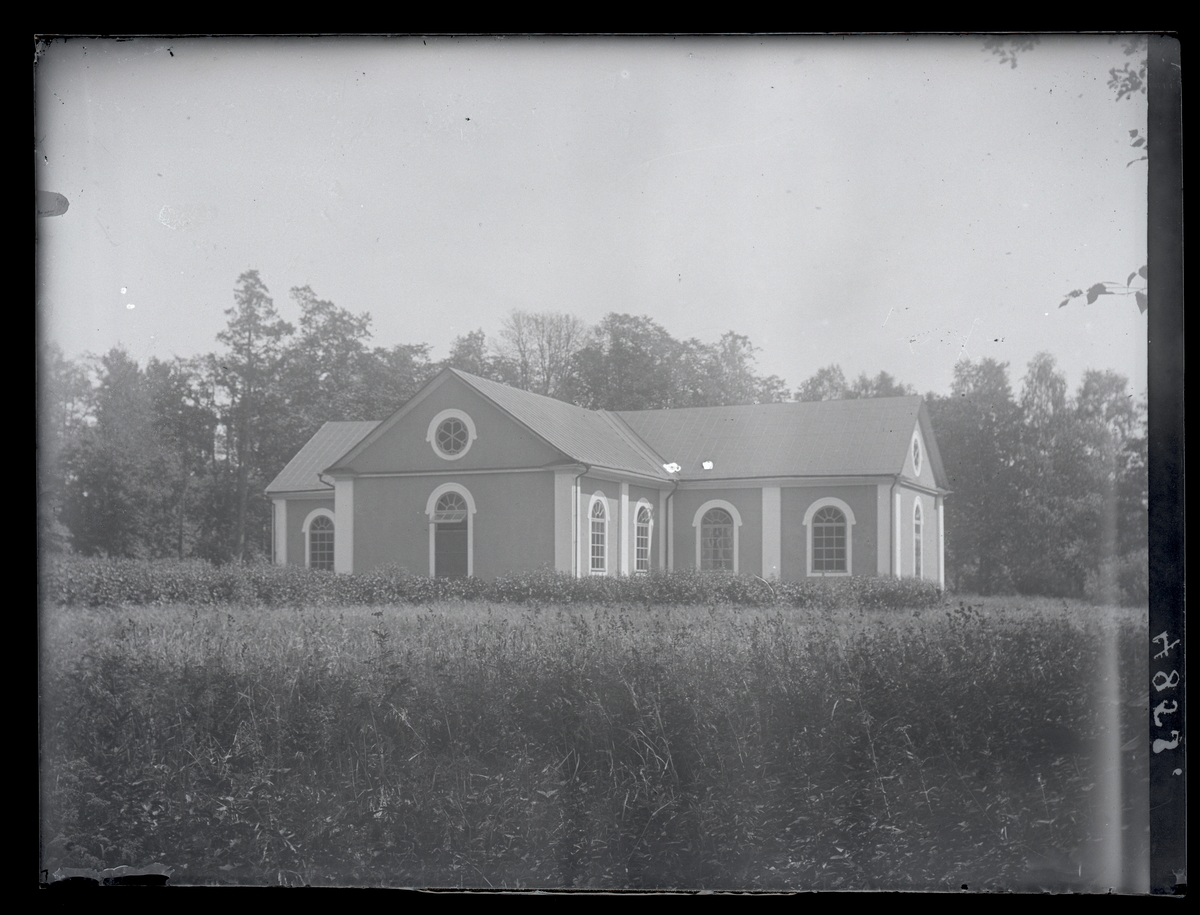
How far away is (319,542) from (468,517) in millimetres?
1325

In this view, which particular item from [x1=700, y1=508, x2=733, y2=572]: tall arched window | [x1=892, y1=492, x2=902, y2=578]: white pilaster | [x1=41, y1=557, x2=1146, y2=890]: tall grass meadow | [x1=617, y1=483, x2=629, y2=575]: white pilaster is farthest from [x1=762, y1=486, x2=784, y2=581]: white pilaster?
[x1=617, y1=483, x2=629, y2=575]: white pilaster

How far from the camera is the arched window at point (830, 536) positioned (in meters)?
7.20

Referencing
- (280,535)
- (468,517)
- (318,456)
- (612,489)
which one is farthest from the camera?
(612,489)

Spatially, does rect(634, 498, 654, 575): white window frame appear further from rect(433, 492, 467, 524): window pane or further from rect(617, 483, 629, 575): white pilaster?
rect(433, 492, 467, 524): window pane

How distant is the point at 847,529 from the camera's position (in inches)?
296

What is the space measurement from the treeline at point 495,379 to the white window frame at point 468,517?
107cm

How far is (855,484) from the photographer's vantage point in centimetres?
809

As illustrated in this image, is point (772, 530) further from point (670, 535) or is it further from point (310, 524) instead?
point (310, 524)

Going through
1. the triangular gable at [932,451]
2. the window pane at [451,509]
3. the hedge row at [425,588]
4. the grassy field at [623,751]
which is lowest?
the grassy field at [623,751]

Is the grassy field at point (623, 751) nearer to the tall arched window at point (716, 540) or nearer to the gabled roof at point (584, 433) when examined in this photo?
the tall arched window at point (716, 540)

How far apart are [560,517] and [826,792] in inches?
131

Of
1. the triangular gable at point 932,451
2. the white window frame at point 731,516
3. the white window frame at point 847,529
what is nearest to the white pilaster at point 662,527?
the white window frame at point 731,516

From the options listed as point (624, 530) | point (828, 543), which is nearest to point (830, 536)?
point (828, 543)

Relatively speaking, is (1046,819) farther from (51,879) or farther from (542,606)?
(51,879)
